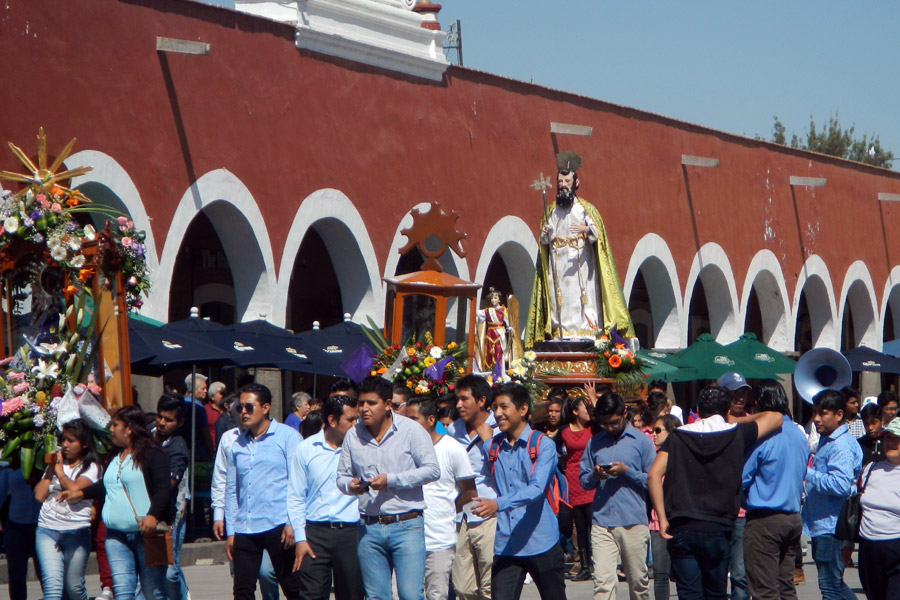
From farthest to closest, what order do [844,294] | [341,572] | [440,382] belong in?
[844,294], [440,382], [341,572]

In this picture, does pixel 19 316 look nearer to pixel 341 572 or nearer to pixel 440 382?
pixel 341 572

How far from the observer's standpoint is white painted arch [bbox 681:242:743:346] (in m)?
24.6

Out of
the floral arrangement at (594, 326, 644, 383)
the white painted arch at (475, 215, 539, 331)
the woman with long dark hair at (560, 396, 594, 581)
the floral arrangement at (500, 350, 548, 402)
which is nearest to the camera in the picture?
the woman with long dark hair at (560, 396, 594, 581)

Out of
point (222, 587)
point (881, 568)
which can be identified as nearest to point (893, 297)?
point (222, 587)

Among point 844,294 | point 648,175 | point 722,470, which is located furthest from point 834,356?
point 844,294

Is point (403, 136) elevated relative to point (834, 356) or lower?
elevated

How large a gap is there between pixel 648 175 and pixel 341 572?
1645 cm

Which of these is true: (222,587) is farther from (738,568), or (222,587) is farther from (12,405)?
(738,568)

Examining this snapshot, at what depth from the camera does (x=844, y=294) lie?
2833 cm

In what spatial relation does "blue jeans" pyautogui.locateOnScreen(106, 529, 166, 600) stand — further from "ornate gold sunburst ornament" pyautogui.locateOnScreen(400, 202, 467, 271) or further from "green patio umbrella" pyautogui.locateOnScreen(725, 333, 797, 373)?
"green patio umbrella" pyautogui.locateOnScreen(725, 333, 797, 373)

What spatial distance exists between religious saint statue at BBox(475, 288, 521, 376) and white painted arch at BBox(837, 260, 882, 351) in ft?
50.7

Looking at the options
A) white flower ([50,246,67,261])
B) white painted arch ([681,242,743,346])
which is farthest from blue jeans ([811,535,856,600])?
white painted arch ([681,242,743,346])

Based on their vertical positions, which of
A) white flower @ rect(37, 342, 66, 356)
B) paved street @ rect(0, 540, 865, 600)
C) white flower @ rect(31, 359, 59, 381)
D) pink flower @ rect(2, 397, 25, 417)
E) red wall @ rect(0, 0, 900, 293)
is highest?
red wall @ rect(0, 0, 900, 293)

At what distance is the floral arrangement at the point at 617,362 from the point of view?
1403 centimetres
